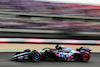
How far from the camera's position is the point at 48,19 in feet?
69.9

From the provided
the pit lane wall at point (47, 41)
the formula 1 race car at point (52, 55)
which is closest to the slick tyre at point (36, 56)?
the formula 1 race car at point (52, 55)

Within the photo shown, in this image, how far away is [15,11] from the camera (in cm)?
2034

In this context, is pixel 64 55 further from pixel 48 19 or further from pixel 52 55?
pixel 48 19

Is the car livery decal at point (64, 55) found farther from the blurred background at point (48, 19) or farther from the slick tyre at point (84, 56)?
the blurred background at point (48, 19)

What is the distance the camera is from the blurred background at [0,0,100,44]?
18.0 m

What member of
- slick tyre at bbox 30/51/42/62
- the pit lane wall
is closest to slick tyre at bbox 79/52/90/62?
slick tyre at bbox 30/51/42/62

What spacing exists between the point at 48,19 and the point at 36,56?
51.3 ft

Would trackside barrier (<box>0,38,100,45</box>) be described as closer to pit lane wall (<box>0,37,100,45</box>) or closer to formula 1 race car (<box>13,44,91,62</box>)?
pit lane wall (<box>0,37,100,45</box>)

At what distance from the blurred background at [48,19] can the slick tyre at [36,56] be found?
35.3ft

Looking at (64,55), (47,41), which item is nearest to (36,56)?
(64,55)

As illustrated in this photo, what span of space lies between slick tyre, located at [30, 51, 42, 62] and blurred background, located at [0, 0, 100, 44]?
1075 cm

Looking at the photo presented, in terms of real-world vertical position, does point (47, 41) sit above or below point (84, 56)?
above

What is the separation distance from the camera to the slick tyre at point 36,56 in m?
5.83

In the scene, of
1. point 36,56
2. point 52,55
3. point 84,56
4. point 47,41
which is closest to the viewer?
point 36,56
